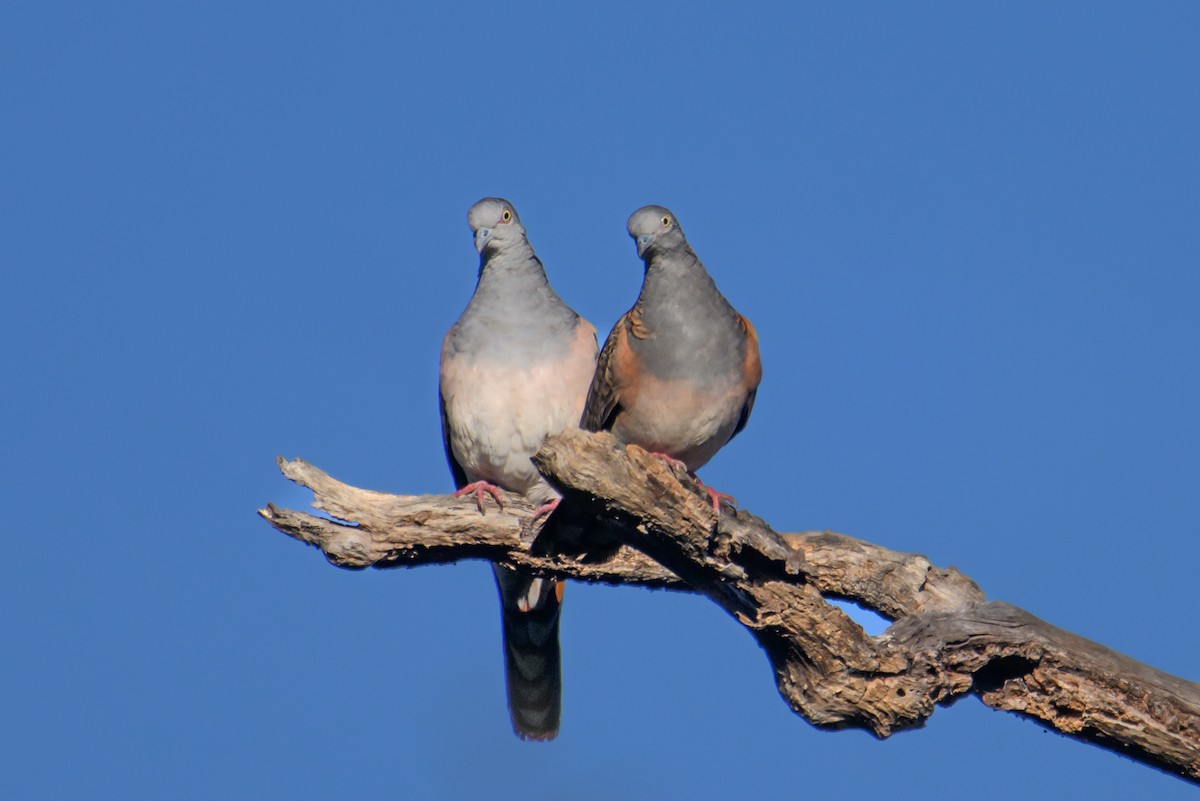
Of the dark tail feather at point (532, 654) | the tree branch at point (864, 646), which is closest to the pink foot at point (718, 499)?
the tree branch at point (864, 646)

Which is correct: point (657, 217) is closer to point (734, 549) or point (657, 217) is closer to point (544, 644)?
point (734, 549)

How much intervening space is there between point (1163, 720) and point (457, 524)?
3.51 metres

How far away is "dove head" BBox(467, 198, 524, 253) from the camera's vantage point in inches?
358

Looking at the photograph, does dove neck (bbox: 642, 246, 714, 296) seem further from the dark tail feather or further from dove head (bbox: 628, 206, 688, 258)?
the dark tail feather

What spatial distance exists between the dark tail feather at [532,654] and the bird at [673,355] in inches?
74.8

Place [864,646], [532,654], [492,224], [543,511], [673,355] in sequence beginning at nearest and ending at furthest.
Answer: [864,646], [673,355], [543,511], [492,224], [532,654]

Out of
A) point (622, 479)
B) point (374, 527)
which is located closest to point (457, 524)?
point (374, 527)

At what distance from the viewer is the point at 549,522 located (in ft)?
24.7

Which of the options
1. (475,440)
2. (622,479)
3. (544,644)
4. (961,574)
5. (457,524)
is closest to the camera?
(622,479)

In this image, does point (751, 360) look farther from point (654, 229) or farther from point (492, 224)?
point (492, 224)

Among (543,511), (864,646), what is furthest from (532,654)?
(864,646)

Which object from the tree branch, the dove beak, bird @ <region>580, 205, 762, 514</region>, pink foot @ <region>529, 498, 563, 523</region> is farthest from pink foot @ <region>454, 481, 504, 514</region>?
the dove beak

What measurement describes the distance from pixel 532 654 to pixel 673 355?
276 cm

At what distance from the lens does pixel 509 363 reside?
29.5 ft
